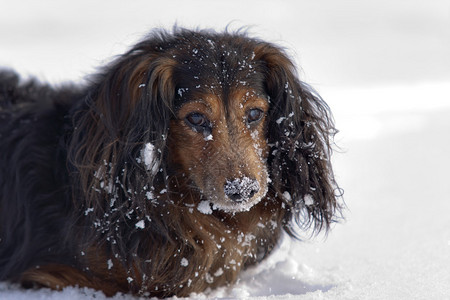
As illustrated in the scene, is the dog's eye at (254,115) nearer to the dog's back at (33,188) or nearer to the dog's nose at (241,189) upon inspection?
the dog's nose at (241,189)

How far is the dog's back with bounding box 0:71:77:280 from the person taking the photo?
4.00 meters

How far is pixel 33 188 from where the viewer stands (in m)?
4.04

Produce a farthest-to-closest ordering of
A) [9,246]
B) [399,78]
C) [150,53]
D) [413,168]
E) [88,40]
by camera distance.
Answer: [88,40], [399,78], [413,168], [9,246], [150,53]

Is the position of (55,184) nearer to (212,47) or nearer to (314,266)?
(212,47)

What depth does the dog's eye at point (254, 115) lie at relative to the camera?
3.69m

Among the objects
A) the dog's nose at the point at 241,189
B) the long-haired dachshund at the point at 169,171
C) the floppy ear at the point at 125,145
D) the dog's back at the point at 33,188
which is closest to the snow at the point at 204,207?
the long-haired dachshund at the point at 169,171

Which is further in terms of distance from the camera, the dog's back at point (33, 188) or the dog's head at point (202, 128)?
the dog's back at point (33, 188)

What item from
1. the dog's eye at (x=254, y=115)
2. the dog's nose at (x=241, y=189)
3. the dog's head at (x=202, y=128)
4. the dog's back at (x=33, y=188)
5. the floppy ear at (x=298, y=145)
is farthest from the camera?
the dog's back at (x=33, y=188)

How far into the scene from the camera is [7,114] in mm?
4484

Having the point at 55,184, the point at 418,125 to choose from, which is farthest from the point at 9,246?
the point at 418,125

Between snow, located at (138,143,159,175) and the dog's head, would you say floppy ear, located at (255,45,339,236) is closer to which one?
the dog's head

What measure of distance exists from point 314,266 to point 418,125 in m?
3.84

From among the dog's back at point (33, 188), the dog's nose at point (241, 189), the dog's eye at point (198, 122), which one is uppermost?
the dog's eye at point (198, 122)

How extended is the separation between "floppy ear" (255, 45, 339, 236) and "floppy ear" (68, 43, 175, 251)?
0.65m
